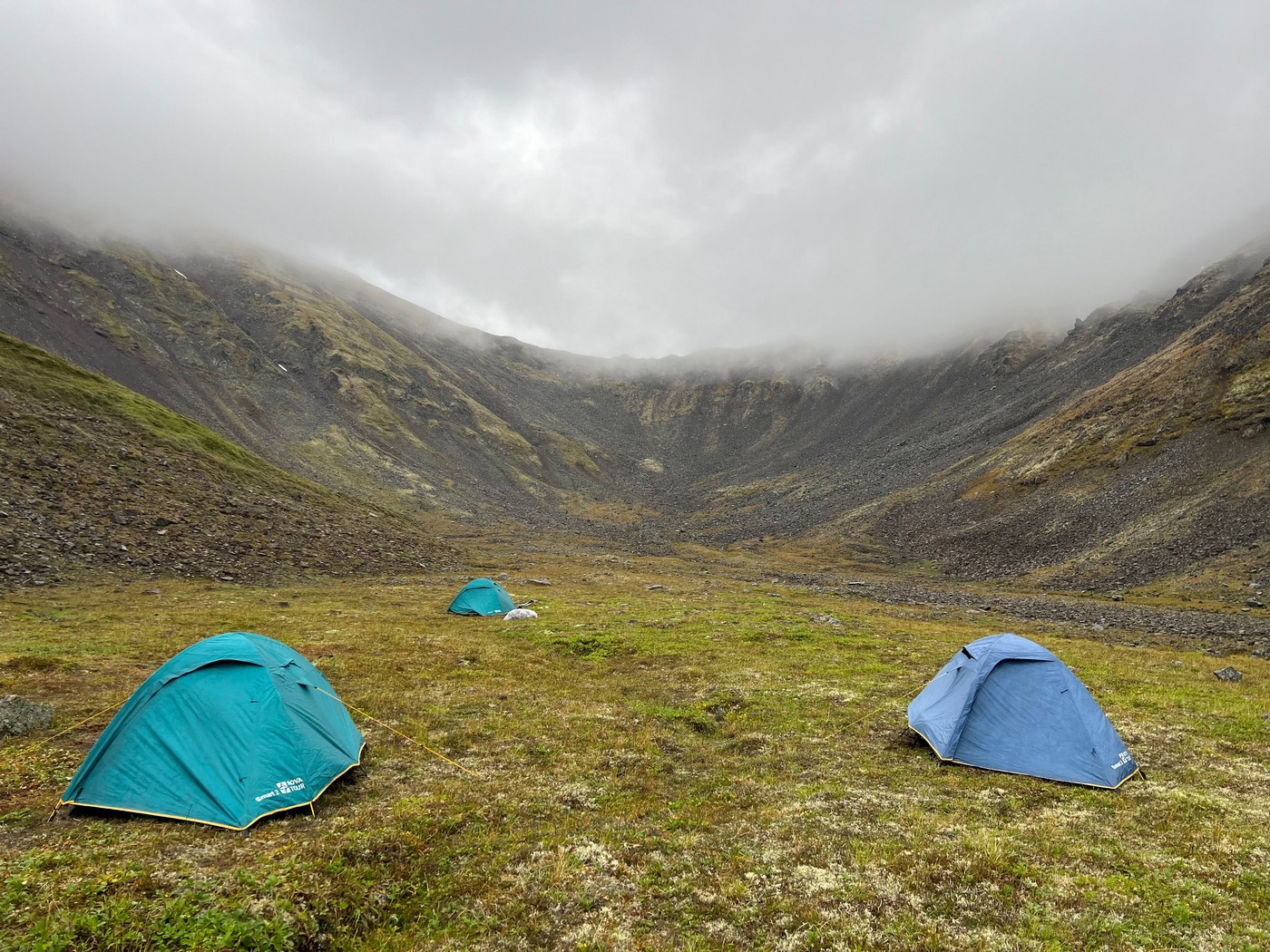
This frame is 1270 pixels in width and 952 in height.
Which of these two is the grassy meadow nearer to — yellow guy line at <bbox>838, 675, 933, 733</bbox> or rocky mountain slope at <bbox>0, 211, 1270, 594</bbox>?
yellow guy line at <bbox>838, 675, 933, 733</bbox>

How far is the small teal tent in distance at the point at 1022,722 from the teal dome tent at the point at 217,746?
1466 centimetres

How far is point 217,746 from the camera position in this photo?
10.8m

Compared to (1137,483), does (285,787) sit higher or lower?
lower

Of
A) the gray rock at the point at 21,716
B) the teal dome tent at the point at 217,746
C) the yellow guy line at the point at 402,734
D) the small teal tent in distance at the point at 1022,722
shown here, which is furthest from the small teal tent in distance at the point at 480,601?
the small teal tent in distance at the point at 1022,722

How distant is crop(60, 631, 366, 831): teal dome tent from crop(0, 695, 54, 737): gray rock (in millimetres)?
4484

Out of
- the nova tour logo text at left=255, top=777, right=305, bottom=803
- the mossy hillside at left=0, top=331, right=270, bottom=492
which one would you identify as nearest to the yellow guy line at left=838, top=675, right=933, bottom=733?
the nova tour logo text at left=255, top=777, right=305, bottom=803

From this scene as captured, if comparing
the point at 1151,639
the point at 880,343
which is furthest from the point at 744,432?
the point at 1151,639

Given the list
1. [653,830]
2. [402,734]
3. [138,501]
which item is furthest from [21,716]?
Answer: [138,501]

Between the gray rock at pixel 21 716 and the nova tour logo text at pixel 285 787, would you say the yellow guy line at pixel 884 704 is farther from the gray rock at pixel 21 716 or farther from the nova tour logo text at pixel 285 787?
the gray rock at pixel 21 716

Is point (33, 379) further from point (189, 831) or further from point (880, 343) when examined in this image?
point (880, 343)

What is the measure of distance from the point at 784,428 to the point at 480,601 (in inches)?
5619

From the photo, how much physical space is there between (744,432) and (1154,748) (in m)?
161

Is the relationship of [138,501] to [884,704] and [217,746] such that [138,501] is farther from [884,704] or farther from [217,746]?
[884,704]

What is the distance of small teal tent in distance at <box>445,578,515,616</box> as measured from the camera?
34688 millimetres
